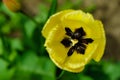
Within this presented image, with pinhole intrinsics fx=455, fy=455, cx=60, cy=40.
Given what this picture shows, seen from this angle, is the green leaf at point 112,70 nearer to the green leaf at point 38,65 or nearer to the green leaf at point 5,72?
the green leaf at point 38,65

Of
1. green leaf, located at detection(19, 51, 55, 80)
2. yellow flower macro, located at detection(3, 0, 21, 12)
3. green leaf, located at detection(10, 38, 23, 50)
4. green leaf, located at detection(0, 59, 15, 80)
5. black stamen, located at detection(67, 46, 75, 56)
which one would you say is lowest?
green leaf, located at detection(10, 38, 23, 50)

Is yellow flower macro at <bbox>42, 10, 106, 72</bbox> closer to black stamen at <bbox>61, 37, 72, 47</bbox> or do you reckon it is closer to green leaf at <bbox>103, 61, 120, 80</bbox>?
black stamen at <bbox>61, 37, 72, 47</bbox>

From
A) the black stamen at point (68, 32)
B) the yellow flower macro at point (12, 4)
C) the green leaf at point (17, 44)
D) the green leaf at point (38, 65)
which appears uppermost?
the yellow flower macro at point (12, 4)

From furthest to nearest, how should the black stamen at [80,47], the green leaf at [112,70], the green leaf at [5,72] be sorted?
the green leaf at [112,70]
the green leaf at [5,72]
the black stamen at [80,47]

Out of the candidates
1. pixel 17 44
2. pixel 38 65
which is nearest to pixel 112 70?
pixel 38 65

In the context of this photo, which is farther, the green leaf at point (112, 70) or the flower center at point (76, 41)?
the green leaf at point (112, 70)

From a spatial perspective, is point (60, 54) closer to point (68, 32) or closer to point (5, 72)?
point (68, 32)

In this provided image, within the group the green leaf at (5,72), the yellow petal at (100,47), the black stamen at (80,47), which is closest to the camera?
the yellow petal at (100,47)

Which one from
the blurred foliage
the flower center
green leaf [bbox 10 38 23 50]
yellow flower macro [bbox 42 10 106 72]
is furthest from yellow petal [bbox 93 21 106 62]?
green leaf [bbox 10 38 23 50]

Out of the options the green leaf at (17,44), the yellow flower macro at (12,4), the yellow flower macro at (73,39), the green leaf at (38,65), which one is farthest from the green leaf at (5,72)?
the yellow flower macro at (73,39)
